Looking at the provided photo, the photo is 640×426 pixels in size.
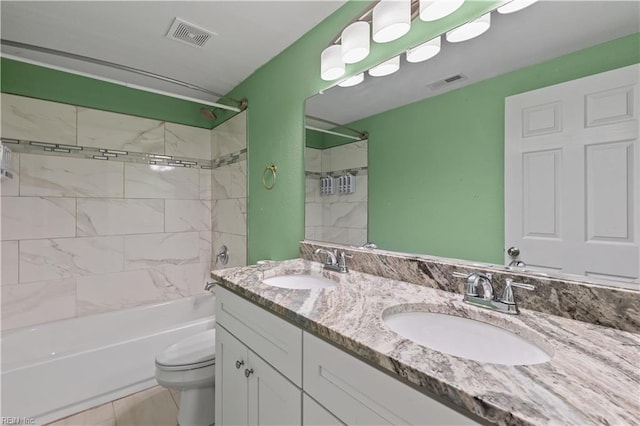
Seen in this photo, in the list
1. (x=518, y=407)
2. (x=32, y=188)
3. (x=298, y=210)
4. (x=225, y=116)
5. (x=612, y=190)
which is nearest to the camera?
(x=518, y=407)

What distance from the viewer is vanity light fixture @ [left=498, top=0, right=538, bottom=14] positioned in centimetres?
95

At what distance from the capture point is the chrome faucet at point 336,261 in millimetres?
1440

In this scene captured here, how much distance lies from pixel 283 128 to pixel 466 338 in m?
1.62

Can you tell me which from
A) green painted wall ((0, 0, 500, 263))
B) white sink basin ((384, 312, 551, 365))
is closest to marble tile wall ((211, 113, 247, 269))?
Answer: green painted wall ((0, 0, 500, 263))

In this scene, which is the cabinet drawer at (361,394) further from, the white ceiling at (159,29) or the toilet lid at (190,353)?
the white ceiling at (159,29)

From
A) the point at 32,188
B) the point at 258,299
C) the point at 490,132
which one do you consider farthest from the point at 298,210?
the point at 32,188

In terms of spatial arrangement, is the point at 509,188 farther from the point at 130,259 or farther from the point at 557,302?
the point at 130,259

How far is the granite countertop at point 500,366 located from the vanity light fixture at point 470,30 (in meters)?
0.97

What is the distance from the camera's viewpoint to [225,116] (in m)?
2.65

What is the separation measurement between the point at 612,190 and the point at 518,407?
0.68 m

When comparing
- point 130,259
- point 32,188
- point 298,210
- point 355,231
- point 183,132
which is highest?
point 183,132

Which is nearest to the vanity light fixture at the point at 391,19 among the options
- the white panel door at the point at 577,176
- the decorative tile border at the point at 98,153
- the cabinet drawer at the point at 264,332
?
the white panel door at the point at 577,176

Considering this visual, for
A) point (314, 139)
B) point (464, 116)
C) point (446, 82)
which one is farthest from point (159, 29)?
point (464, 116)

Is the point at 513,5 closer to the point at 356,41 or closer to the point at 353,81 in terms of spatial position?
the point at 356,41
